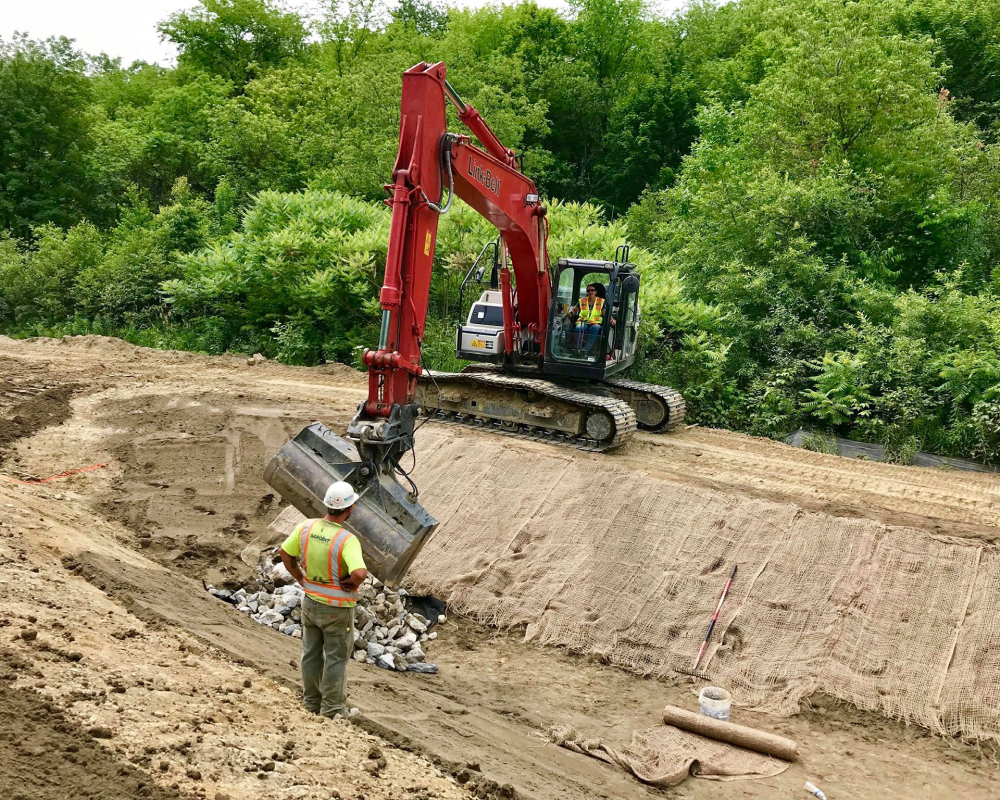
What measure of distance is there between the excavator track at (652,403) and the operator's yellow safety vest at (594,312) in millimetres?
1604

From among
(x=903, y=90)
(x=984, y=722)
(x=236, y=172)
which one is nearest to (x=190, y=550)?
(x=984, y=722)

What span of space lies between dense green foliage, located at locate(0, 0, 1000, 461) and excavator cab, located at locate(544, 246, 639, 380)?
310 centimetres

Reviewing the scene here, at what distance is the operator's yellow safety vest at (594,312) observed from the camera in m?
13.0

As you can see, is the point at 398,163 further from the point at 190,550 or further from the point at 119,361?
the point at 119,361

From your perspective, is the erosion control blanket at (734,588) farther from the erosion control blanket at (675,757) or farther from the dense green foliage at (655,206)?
the dense green foliage at (655,206)

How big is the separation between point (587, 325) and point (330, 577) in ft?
25.9

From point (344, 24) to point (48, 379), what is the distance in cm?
2594

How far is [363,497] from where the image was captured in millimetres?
6887

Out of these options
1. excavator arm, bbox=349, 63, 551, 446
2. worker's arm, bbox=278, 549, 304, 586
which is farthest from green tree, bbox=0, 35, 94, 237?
worker's arm, bbox=278, 549, 304, 586

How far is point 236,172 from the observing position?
88.0 feet

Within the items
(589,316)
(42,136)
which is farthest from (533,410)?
(42,136)

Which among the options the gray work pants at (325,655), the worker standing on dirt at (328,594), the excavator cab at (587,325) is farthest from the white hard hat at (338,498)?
the excavator cab at (587,325)

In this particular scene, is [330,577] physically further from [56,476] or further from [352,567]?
[56,476]

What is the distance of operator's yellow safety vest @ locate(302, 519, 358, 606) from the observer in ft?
19.2
